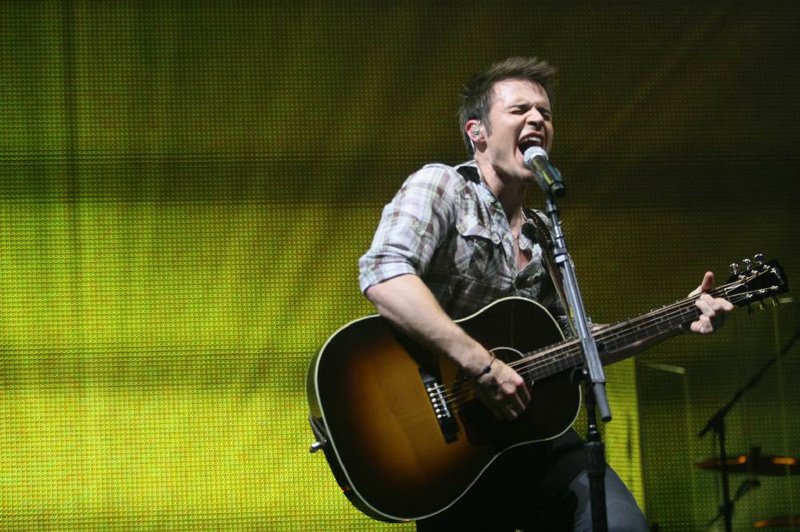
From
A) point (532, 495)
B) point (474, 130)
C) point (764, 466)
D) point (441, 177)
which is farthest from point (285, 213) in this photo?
point (764, 466)

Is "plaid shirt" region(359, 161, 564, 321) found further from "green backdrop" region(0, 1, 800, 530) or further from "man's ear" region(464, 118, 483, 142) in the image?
"green backdrop" region(0, 1, 800, 530)

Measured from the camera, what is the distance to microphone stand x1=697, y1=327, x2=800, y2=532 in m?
3.95

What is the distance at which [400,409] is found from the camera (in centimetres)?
250

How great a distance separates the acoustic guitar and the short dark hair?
58 cm

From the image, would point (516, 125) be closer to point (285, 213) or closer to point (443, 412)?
point (443, 412)

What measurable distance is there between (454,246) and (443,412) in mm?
436

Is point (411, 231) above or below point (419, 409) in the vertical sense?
above

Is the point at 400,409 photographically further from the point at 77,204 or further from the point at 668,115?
the point at 668,115

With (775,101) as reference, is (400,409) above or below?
below

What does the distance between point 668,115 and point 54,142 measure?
2.48 meters

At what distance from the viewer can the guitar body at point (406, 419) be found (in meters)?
2.46

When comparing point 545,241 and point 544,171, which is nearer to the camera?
point 544,171

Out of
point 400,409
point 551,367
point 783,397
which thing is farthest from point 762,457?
point 400,409

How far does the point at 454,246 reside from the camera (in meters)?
2.63
